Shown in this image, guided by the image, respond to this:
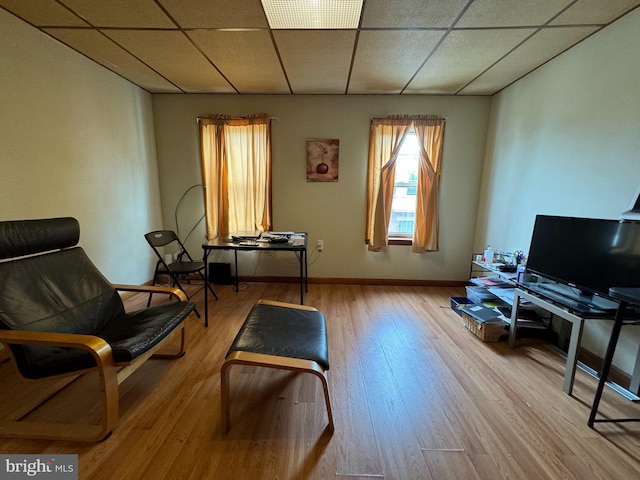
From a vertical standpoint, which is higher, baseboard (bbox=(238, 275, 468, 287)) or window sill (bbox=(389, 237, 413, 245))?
window sill (bbox=(389, 237, 413, 245))

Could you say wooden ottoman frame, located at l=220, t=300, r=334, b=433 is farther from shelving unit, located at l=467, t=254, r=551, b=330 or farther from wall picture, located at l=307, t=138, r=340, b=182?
wall picture, located at l=307, t=138, r=340, b=182

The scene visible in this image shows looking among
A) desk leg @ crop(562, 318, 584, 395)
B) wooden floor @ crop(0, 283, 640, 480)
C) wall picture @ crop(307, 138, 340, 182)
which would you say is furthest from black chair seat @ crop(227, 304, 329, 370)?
wall picture @ crop(307, 138, 340, 182)

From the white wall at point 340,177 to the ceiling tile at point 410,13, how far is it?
1.44m

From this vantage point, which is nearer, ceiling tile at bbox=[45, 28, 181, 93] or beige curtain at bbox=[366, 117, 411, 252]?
ceiling tile at bbox=[45, 28, 181, 93]

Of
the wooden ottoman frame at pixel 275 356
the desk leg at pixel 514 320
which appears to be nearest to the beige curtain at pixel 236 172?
the wooden ottoman frame at pixel 275 356

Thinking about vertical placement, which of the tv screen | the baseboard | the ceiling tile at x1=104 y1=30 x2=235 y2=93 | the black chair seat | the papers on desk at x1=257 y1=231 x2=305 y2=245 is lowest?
the baseboard

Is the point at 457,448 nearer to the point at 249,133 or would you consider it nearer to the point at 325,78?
the point at 325,78

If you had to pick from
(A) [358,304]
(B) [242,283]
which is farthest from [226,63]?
(A) [358,304]

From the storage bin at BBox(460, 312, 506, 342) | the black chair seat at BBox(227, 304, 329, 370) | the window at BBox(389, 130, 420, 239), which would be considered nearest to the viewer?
the black chair seat at BBox(227, 304, 329, 370)

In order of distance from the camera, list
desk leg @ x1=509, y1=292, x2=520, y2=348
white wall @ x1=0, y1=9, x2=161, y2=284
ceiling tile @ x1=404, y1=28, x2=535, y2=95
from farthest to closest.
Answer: desk leg @ x1=509, y1=292, x2=520, y2=348
ceiling tile @ x1=404, y1=28, x2=535, y2=95
white wall @ x1=0, y1=9, x2=161, y2=284

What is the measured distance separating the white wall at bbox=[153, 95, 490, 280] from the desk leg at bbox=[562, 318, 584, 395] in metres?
1.99

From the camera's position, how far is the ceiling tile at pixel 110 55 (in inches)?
83.0

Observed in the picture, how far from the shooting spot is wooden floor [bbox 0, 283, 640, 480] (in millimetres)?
1241

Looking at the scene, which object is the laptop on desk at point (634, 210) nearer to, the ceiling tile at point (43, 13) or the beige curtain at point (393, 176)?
the beige curtain at point (393, 176)
